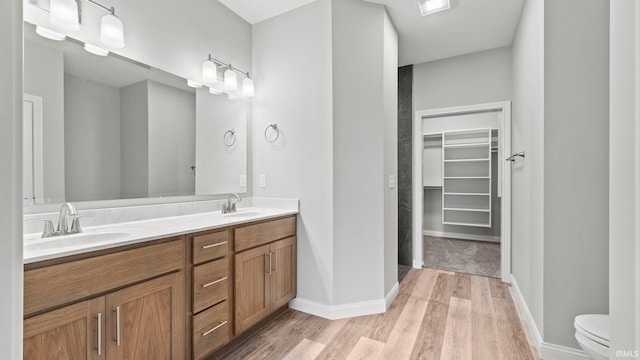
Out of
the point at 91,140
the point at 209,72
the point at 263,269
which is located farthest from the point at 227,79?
the point at 263,269

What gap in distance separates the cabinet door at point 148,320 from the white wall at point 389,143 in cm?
→ 166

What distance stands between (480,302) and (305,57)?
2.68 meters

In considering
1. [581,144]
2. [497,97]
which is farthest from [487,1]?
[581,144]

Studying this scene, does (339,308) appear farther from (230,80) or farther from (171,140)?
(230,80)

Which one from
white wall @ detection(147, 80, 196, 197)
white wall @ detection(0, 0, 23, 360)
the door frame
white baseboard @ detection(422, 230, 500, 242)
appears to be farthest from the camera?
white baseboard @ detection(422, 230, 500, 242)

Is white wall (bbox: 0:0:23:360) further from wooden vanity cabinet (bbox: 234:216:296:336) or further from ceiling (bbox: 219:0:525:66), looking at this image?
ceiling (bbox: 219:0:525:66)

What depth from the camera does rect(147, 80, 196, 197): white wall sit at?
196 centimetres

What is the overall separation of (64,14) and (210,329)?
1.87 meters

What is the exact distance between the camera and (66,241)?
1341 millimetres

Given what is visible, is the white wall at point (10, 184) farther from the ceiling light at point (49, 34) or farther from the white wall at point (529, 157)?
the white wall at point (529, 157)

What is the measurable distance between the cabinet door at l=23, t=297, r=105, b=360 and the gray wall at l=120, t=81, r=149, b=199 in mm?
833

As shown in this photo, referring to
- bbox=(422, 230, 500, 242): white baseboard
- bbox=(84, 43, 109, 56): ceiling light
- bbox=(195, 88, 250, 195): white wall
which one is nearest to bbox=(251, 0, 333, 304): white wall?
bbox=(195, 88, 250, 195): white wall

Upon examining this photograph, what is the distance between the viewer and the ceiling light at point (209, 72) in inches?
88.7

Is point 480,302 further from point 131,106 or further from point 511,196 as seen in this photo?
point 131,106
